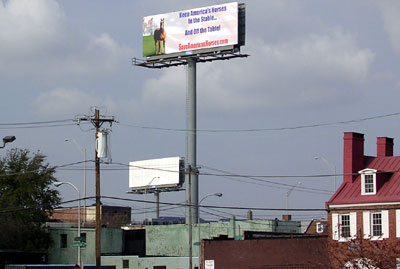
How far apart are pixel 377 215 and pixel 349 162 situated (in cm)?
527

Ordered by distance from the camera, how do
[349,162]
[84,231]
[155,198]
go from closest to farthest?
[349,162], [84,231], [155,198]

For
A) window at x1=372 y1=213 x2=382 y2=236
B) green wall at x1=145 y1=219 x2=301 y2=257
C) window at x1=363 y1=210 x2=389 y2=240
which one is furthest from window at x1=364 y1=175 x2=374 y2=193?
green wall at x1=145 y1=219 x2=301 y2=257

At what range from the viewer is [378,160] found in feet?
204

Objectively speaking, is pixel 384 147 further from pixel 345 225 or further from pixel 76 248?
pixel 76 248

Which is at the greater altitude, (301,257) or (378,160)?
(378,160)

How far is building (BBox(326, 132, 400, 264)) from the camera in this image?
57031 mm

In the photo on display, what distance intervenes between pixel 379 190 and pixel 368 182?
1.12m

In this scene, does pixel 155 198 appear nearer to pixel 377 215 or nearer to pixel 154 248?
pixel 154 248

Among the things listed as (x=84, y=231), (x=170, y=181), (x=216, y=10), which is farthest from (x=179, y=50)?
(x=84, y=231)

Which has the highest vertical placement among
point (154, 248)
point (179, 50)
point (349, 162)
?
point (179, 50)

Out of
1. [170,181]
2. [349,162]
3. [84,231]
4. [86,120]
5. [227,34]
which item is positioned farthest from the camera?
[170,181]

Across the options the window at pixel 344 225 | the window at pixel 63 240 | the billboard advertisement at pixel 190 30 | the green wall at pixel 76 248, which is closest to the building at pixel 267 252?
the window at pixel 344 225

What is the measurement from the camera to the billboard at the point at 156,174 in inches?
5241

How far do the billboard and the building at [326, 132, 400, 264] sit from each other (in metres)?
68.0
